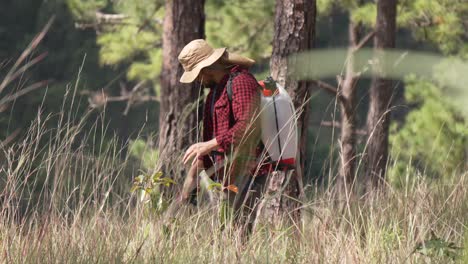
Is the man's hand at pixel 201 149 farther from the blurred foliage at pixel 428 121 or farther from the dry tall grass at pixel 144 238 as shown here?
the blurred foliage at pixel 428 121

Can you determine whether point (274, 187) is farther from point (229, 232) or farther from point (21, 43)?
point (21, 43)

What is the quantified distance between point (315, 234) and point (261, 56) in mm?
10627

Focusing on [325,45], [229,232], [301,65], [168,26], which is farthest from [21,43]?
[229,232]

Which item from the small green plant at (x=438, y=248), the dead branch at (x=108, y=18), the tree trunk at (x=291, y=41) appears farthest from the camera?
the dead branch at (x=108, y=18)

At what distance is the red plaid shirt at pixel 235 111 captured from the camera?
16.1ft

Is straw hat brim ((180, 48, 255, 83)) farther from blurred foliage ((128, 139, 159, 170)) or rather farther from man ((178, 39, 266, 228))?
blurred foliage ((128, 139, 159, 170))

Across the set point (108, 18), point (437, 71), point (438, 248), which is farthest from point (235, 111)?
point (108, 18)

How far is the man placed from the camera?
4.93 m

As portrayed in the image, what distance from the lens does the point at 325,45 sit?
118 feet

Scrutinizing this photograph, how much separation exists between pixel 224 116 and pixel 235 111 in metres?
0.08

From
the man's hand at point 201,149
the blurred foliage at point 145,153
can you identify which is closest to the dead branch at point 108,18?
the blurred foliage at point 145,153

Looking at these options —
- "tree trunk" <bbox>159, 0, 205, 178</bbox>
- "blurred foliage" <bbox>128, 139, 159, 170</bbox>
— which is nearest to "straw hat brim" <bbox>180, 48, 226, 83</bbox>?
"blurred foliage" <bbox>128, 139, 159, 170</bbox>

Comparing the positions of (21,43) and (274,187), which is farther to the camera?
(21,43)

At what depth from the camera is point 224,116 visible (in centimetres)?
500
